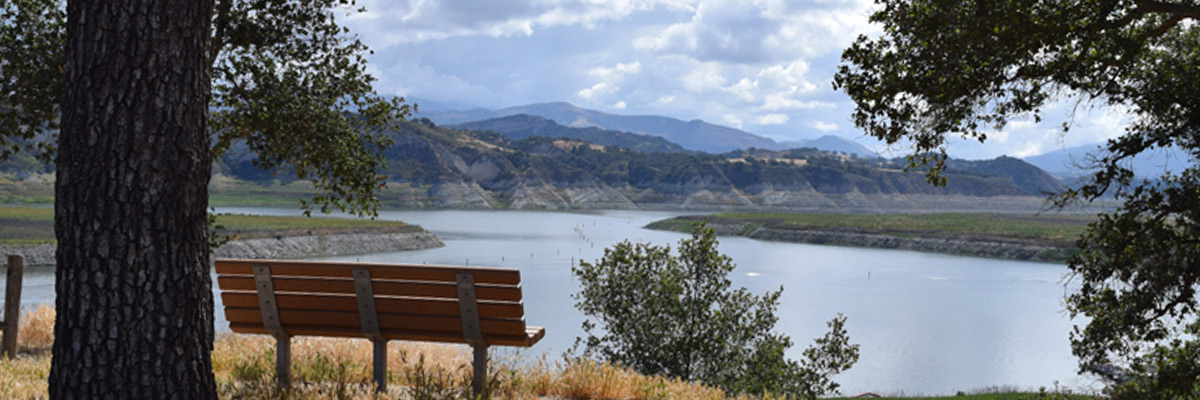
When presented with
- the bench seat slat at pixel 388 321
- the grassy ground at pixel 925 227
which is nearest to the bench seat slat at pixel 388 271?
the bench seat slat at pixel 388 321

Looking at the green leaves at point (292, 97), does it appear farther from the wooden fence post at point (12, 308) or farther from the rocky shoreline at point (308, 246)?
the rocky shoreline at point (308, 246)

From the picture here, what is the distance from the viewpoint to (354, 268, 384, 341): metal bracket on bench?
5.55 meters

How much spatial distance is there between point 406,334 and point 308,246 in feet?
193

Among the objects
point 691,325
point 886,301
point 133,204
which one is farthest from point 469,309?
point 886,301

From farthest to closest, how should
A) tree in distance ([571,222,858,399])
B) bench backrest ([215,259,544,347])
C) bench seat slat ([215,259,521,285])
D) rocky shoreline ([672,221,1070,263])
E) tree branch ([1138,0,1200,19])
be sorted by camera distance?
rocky shoreline ([672,221,1070,263]) → tree in distance ([571,222,858,399]) → tree branch ([1138,0,1200,19]) → bench backrest ([215,259,544,347]) → bench seat slat ([215,259,521,285])

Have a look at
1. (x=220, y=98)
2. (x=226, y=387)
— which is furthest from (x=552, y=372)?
(x=220, y=98)

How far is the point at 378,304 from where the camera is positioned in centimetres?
564

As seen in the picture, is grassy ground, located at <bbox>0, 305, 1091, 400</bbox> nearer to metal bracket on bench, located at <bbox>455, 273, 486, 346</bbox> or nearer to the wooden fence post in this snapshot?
the wooden fence post

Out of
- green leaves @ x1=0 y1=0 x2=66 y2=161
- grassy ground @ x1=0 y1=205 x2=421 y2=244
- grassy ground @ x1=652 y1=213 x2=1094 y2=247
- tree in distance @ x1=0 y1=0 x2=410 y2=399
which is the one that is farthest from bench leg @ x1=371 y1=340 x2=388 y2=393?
grassy ground @ x1=652 y1=213 x2=1094 y2=247

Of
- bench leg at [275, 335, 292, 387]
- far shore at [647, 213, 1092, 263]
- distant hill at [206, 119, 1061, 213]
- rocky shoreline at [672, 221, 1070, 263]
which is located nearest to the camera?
bench leg at [275, 335, 292, 387]

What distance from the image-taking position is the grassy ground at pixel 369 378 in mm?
5469

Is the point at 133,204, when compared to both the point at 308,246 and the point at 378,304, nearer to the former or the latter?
the point at 378,304

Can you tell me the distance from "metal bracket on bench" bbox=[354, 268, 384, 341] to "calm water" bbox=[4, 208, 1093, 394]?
14.4m

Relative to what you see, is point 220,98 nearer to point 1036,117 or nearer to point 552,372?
point 552,372
